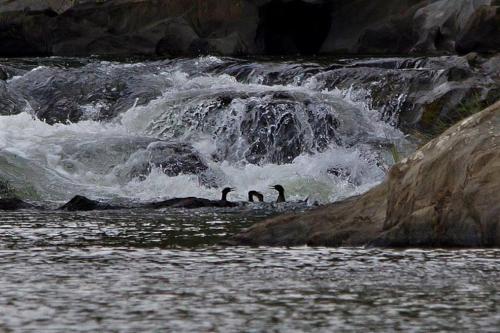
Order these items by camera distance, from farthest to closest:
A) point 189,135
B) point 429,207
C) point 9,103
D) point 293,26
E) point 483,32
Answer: point 293,26, point 483,32, point 9,103, point 189,135, point 429,207

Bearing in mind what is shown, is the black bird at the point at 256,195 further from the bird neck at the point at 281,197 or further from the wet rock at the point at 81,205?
the wet rock at the point at 81,205

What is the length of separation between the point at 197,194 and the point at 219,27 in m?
24.6

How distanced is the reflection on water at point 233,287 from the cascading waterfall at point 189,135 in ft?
32.1

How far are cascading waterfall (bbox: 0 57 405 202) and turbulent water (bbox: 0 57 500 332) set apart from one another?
0.15 feet

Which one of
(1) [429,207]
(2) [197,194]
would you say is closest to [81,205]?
(2) [197,194]

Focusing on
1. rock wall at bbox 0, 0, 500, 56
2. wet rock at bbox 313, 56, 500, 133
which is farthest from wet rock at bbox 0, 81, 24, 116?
rock wall at bbox 0, 0, 500, 56

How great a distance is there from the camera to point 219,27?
165 ft

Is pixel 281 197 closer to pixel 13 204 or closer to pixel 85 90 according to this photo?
pixel 13 204

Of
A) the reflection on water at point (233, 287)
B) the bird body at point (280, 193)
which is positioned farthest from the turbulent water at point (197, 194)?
the bird body at point (280, 193)

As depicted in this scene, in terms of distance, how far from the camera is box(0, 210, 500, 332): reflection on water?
1034cm

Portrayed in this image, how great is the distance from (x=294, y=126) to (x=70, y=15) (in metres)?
23.3

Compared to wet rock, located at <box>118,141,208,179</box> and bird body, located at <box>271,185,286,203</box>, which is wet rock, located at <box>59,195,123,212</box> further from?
wet rock, located at <box>118,141,208,179</box>

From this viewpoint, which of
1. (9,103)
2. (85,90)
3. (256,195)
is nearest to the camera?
(256,195)

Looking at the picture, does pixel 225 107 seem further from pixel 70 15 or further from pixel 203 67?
pixel 70 15
